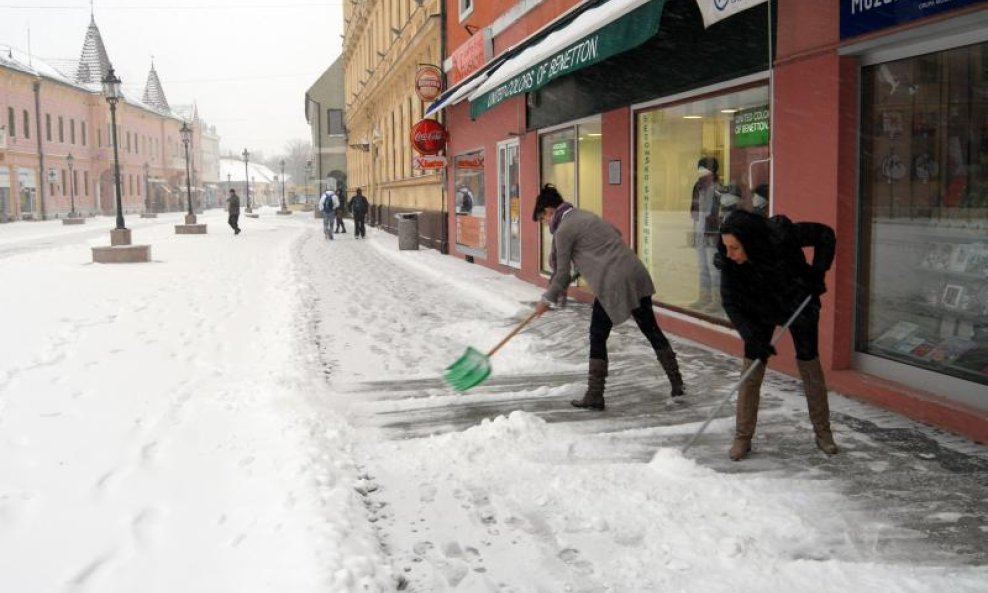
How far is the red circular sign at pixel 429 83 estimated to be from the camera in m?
20.0

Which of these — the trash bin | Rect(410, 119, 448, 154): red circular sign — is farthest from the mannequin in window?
the trash bin

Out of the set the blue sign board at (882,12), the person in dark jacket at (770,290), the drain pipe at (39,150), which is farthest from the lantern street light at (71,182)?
the person in dark jacket at (770,290)

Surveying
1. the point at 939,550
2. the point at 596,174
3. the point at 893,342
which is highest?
the point at 596,174

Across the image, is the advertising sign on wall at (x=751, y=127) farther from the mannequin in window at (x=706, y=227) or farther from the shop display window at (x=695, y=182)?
the mannequin in window at (x=706, y=227)

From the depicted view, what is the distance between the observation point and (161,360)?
770 cm

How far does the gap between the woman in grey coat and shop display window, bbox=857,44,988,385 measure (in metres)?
1.66

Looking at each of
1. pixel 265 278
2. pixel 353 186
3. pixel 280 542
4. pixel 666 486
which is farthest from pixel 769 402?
pixel 353 186

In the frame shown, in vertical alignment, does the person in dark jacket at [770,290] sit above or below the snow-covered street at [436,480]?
above

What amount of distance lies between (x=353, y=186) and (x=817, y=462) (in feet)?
152

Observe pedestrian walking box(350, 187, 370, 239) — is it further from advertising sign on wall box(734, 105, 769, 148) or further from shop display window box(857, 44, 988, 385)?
shop display window box(857, 44, 988, 385)

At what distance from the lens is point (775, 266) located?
4734 millimetres

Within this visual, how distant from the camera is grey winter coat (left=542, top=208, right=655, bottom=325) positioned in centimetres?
595

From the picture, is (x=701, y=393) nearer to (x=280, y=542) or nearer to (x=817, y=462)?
(x=817, y=462)

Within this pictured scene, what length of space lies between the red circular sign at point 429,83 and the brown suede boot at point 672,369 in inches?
587
